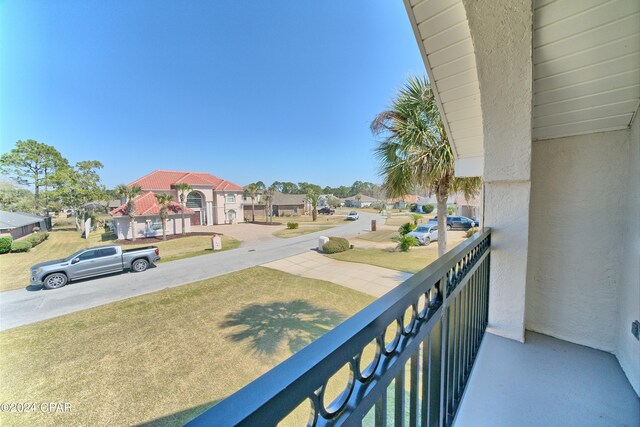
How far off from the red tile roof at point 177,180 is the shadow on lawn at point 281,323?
53.4ft

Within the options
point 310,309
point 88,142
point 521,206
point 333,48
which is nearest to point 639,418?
point 521,206

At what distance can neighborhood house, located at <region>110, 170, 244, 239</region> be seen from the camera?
15.1m

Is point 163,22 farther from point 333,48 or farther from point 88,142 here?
point 333,48

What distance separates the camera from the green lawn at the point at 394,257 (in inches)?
387

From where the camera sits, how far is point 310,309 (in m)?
6.02

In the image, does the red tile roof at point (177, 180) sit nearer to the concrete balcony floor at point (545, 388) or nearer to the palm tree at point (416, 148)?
the palm tree at point (416, 148)

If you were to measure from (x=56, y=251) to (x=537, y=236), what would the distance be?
1407 centimetres

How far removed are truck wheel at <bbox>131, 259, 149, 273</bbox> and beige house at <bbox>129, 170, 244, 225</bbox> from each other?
1149 cm

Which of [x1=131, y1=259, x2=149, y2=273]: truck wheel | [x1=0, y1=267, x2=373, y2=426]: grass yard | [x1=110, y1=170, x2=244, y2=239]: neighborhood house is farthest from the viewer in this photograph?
[x1=110, y1=170, x2=244, y2=239]: neighborhood house

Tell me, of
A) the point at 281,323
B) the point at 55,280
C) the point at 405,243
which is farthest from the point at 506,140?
the point at 55,280

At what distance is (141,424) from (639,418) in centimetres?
473

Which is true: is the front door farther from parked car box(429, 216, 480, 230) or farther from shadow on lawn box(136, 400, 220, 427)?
shadow on lawn box(136, 400, 220, 427)

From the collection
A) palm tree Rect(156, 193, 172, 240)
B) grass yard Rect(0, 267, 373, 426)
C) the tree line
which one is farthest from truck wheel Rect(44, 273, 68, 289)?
palm tree Rect(156, 193, 172, 240)

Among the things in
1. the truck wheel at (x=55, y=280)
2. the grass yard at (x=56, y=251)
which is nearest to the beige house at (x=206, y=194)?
the grass yard at (x=56, y=251)
